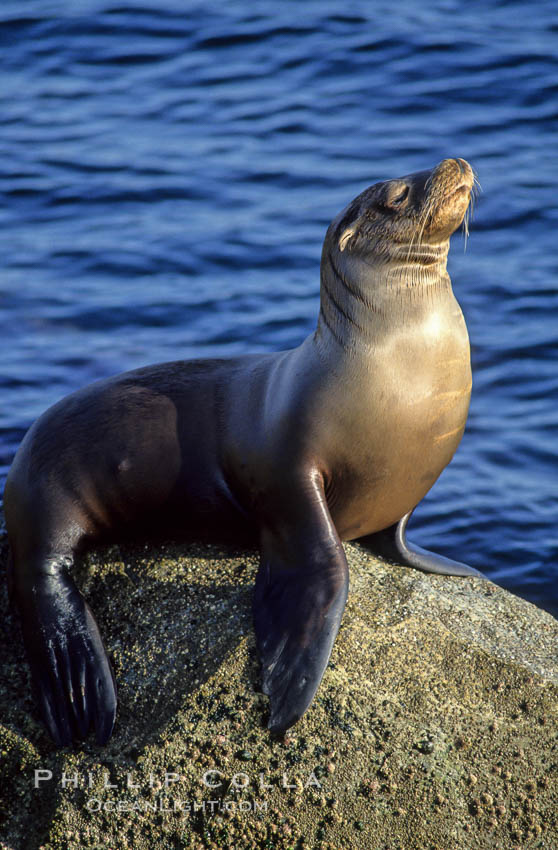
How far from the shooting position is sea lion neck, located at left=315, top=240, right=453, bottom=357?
5551 mm

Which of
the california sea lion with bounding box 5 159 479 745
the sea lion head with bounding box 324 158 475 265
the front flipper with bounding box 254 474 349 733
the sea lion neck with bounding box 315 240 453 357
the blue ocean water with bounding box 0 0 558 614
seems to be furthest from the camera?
the blue ocean water with bounding box 0 0 558 614

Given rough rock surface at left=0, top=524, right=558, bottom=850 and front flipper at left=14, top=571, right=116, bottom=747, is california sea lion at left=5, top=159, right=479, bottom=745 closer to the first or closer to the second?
front flipper at left=14, top=571, right=116, bottom=747

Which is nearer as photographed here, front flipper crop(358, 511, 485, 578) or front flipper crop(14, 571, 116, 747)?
front flipper crop(14, 571, 116, 747)

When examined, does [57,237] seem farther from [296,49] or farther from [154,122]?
[296,49]

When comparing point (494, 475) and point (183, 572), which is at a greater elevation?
point (183, 572)

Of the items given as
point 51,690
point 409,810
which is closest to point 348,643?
point 409,810

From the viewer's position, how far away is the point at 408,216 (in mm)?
5535

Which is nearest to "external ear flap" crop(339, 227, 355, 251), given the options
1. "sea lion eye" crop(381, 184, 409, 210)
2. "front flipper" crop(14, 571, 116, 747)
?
"sea lion eye" crop(381, 184, 409, 210)

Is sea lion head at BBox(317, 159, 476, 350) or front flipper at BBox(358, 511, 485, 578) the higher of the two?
sea lion head at BBox(317, 159, 476, 350)

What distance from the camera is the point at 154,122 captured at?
15.7 metres

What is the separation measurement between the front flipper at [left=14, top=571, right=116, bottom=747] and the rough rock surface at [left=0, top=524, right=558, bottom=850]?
0.08 meters

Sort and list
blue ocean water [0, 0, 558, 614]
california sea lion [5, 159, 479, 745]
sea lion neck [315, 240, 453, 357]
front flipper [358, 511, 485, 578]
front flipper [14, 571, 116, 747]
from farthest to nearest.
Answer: blue ocean water [0, 0, 558, 614], front flipper [358, 511, 485, 578], sea lion neck [315, 240, 453, 357], california sea lion [5, 159, 479, 745], front flipper [14, 571, 116, 747]

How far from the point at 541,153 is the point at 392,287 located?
9.29 m

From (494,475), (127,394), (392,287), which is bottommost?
(494,475)
